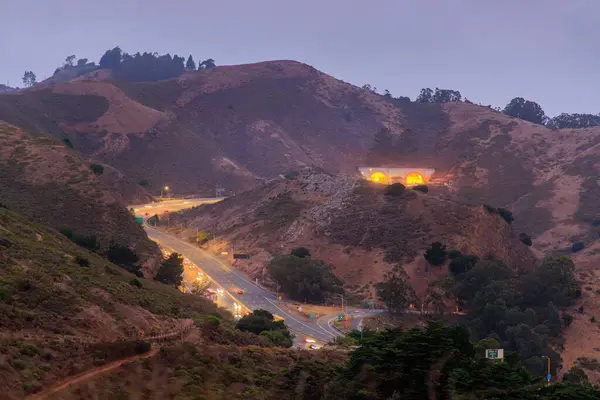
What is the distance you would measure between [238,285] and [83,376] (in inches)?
2335

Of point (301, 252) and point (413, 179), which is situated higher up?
point (413, 179)

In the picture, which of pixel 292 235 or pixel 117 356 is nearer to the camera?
pixel 117 356

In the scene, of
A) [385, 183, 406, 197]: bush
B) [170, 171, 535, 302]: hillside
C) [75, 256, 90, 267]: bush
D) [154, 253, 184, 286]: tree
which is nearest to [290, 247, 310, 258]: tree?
[170, 171, 535, 302]: hillside

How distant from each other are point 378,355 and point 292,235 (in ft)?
239

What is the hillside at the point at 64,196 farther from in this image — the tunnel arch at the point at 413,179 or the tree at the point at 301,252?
the tunnel arch at the point at 413,179

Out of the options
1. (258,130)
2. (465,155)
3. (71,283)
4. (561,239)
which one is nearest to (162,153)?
(258,130)

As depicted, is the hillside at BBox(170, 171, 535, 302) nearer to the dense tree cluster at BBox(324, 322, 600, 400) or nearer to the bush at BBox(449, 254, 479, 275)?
the bush at BBox(449, 254, 479, 275)

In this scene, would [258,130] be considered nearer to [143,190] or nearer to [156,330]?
[143,190]

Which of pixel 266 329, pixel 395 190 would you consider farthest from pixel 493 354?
pixel 395 190

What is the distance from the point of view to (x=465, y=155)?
166 metres

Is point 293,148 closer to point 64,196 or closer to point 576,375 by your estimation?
point 64,196

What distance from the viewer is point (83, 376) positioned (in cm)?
2100

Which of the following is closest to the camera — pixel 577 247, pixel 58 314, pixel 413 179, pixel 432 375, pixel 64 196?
pixel 432 375

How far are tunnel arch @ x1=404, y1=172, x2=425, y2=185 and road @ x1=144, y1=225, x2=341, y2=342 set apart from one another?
6835cm
